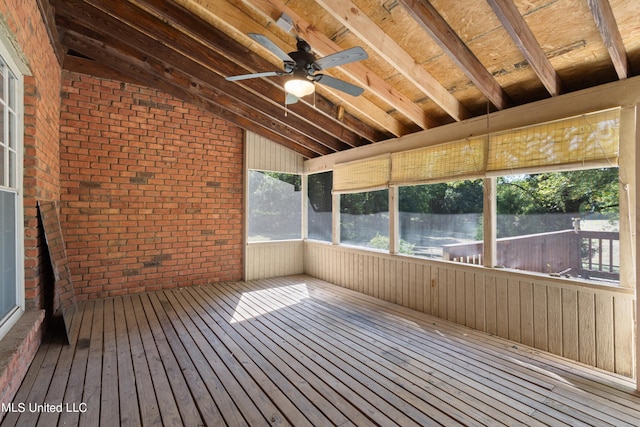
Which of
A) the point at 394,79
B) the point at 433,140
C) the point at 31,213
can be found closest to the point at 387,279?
the point at 433,140

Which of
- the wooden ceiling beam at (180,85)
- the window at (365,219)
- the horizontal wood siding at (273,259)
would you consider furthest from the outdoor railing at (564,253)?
the horizontal wood siding at (273,259)

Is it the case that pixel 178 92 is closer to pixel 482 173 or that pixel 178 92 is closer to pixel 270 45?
pixel 270 45

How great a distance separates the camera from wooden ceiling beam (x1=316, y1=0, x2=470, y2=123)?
8.26 feet

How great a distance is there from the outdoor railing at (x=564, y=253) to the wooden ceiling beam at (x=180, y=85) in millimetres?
3672

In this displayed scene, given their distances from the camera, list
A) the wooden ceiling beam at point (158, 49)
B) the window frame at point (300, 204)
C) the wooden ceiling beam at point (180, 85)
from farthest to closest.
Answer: the window frame at point (300, 204)
the wooden ceiling beam at point (180, 85)
the wooden ceiling beam at point (158, 49)

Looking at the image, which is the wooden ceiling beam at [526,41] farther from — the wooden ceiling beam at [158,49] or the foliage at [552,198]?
the wooden ceiling beam at [158,49]

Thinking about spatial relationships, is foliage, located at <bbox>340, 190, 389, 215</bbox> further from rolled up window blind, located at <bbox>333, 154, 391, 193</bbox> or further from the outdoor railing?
the outdoor railing

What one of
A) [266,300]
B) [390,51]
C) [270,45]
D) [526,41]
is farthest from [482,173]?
[266,300]

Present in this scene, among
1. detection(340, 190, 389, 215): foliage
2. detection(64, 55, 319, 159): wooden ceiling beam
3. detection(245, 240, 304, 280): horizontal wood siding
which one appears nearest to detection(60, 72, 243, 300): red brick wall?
A: detection(64, 55, 319, 159): wooden ceiling beam

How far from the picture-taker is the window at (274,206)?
19.6ft

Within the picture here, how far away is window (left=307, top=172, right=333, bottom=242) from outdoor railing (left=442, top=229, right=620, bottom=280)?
9.85 feet

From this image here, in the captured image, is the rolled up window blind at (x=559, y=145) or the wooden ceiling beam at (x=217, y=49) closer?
the rolled up window blind at (x=559, y=145)

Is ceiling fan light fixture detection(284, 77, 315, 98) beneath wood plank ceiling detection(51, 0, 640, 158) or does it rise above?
beneath

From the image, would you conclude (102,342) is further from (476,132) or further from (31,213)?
(476,132)
